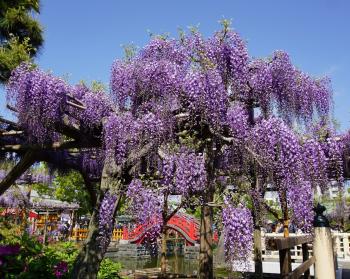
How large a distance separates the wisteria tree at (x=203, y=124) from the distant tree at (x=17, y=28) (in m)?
2.65

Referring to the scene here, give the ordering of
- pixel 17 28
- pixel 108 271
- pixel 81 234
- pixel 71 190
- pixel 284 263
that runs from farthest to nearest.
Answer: pixel 81 234, pixel 71 190, pixel 17 28, pixel 108 271, pixel 284 263

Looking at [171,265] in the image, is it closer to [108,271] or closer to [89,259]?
[108,271]

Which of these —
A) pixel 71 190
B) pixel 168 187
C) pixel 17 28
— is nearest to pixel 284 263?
pixel 168 187

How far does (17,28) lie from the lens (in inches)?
377

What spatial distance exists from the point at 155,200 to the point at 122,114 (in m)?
1.44

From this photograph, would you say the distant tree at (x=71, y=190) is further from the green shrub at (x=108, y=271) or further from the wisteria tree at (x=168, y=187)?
the wisteria tree at (x=168, y=187)

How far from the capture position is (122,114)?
570cm

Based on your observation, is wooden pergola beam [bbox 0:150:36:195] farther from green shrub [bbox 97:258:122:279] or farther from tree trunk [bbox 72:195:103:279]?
tree trunk [bbox 72:195:103:279]

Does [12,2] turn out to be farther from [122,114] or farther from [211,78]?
[211,78]

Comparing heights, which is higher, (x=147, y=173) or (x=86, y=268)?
(x=147, y=173)

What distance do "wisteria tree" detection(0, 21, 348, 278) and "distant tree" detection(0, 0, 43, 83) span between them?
2650 mm

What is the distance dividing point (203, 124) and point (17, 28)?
21.9 ft

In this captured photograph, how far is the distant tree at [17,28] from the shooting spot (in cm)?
830

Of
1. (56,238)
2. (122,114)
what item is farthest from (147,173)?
(56,238)
